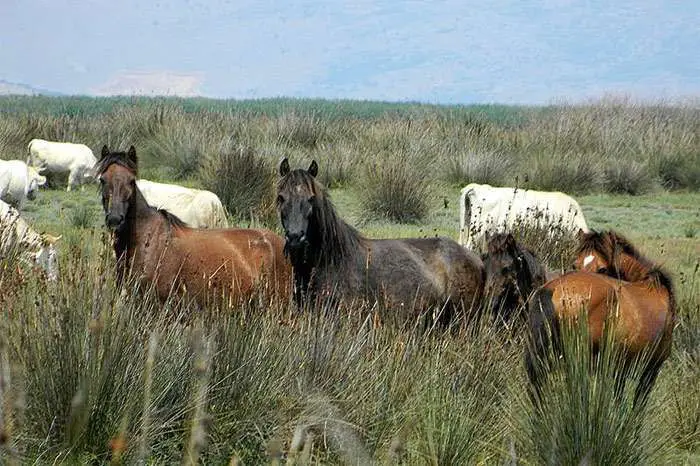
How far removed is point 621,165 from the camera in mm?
26094

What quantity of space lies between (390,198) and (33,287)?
46.6ft

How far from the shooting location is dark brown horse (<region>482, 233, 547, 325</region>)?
24.6 ft

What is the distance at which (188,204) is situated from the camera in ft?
47.0

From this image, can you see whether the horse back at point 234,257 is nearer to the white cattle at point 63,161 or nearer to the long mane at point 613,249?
the long mane at point 613,249

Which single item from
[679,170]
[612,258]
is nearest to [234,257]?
[612,258]

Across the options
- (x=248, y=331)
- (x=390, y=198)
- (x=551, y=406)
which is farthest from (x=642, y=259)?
(x=390, y=198)

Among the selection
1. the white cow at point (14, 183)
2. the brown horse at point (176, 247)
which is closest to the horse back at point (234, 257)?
the brown horse at point (176, 247)

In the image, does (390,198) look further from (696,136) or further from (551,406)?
(696,136)

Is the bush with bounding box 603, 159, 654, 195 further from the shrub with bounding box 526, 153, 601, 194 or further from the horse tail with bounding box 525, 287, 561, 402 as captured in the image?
the horse tail with bounding box 525, 287, 561, 402

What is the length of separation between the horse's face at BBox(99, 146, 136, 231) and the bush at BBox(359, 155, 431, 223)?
1148 centimetres

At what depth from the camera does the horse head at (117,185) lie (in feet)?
26.6

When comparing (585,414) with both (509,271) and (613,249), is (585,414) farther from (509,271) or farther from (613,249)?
(509,271)

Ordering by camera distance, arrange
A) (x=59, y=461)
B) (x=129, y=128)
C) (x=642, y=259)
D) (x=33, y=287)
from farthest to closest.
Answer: (x=129, y=128), (x=642, y=259), (x=33, y=287), (x=59, y=461)

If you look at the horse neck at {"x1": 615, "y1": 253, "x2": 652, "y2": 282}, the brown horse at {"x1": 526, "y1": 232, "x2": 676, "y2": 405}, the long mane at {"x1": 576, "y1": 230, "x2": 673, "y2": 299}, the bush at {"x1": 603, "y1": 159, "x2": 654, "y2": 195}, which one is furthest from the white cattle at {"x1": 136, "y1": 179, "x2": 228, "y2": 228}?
the bush at {"x1": 603, "y1": 159, "x2": 654, "y2": 195}
